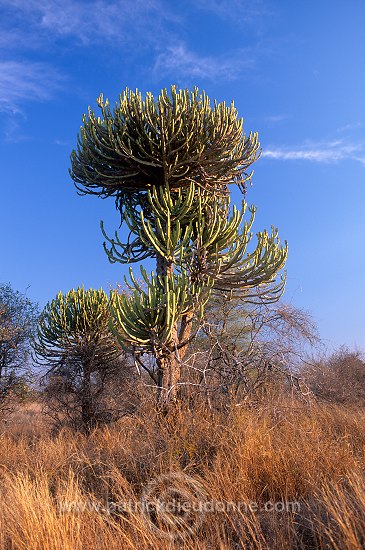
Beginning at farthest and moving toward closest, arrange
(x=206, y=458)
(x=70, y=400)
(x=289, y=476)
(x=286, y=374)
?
(x=70, y=400) < (x=286, y=374) < (x=206, y=458) < (x=289, y=476)

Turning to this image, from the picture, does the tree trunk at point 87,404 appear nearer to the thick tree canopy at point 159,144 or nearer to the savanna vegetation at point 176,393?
the savanna vegetation at point 176,393

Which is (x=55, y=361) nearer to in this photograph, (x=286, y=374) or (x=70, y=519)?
(x=286, y=374)

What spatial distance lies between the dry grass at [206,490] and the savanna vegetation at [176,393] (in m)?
0.02

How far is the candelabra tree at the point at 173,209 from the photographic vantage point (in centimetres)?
687

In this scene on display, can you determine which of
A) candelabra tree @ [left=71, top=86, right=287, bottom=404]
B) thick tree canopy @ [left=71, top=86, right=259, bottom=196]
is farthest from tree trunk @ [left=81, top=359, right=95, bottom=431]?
thick tree canopy @ [left=71, top=86, right=259, bottom=196]

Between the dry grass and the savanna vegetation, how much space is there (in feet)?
0.07

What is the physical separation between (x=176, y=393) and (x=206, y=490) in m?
3.05

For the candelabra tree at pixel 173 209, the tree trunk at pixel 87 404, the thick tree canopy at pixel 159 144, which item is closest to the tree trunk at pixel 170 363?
the candelabra tree at pixel 173 209

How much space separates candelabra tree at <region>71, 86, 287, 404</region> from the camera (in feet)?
A: 22.5

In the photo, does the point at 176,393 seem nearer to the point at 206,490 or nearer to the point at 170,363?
the point at 170,363

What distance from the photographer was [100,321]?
11.2m

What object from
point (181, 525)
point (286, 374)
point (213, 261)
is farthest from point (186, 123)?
point (181, 525)

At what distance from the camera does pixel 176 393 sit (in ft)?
22.3

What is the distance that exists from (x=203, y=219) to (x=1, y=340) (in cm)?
734
